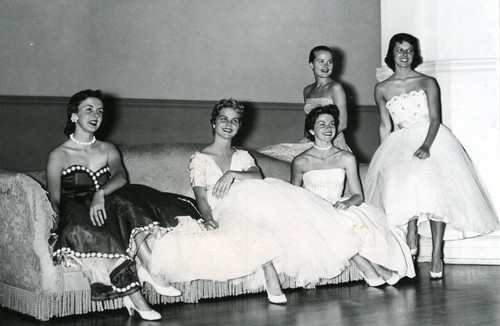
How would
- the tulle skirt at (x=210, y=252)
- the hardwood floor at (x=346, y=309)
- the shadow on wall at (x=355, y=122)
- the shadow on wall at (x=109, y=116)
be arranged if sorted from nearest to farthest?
the hardwood floor at (x=346, y=309)
the tulle skirt at (x=210, y=252)
the shadow on wall at (x=109, y=116)
the shadow on wall at (x=355, y=122)

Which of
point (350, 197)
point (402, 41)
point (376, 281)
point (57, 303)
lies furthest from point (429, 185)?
point (57, 303)

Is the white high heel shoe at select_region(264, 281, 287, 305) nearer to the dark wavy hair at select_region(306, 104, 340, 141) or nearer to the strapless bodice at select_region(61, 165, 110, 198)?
the strapless bodice at select_region(61, 165, 110, 198)

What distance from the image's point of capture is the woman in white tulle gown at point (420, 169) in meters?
4.43

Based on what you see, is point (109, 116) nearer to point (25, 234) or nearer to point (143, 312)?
point (25, 234)

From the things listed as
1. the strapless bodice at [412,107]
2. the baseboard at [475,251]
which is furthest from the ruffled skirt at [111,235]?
the baseboard at [475,251]

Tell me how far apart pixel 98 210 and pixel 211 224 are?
0.63 meters

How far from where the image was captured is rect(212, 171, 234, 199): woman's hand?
3967 mm

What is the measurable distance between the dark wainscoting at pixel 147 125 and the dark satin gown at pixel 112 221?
223cm

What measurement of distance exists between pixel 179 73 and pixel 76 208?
323 cm

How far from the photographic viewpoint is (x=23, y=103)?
19.0 ft

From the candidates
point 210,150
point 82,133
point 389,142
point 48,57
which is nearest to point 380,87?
point 389,142

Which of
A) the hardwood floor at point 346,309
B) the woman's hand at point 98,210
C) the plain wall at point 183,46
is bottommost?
the hardwood floor at point 346,309

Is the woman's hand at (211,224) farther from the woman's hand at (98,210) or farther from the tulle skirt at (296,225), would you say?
the woman's hand at (98,210)

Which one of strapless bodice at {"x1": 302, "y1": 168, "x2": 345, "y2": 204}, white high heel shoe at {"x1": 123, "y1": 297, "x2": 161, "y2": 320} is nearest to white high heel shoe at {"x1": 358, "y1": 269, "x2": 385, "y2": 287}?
strapless bodice at {"x1": 302, "y1": 168, "x2": 345, "y2": 204}
